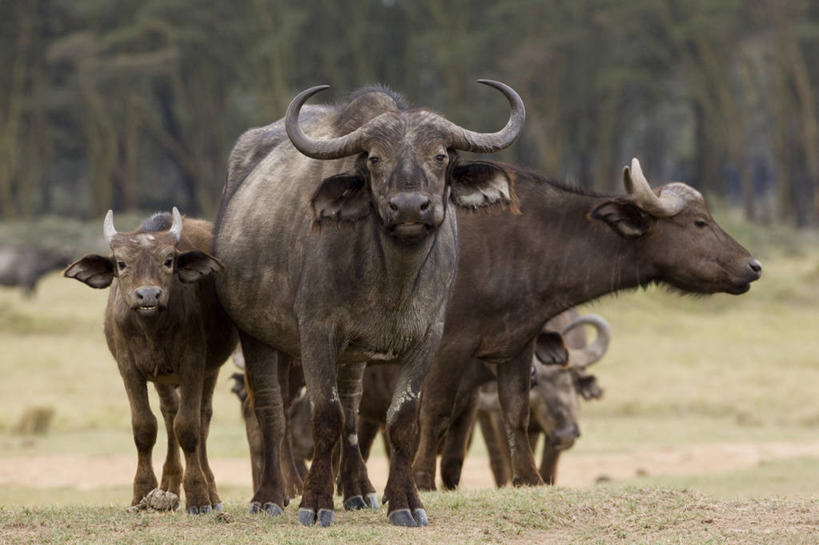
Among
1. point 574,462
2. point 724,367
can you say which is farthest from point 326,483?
point 724,367

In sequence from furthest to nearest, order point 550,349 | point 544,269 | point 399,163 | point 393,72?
point 393,72, point 550,349, point 544,269, point 399,163

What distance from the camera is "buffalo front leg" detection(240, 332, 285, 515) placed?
27.2ft

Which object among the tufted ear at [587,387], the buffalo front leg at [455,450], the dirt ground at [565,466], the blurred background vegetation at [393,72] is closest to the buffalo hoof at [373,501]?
the buffalo front leg at [455,450]

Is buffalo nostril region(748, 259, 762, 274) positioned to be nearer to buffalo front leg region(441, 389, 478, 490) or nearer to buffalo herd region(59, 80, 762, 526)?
buffalo herd region(59, 80, 762, 526)

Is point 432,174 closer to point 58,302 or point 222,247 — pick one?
→ point 222,247

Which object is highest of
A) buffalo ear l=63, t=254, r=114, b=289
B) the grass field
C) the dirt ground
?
buffalo ear l=63, t=254, r=114, b=289

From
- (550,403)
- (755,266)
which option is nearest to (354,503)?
(755,266)

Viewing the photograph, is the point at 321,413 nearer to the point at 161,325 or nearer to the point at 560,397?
the point at 161,325

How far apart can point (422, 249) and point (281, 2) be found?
128ft

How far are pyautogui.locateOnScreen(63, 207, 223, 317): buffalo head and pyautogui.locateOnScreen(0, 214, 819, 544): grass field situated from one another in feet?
4.04

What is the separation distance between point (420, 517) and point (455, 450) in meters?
4.54

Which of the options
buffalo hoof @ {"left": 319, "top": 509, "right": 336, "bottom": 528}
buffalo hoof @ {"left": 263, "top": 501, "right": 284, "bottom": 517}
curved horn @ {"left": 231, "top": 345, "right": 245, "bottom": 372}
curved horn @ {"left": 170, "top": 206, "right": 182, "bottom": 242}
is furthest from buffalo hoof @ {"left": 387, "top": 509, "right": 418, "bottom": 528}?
curved horn @ {"left": 231, "top": 345, "right": 245, "bottom": 372}

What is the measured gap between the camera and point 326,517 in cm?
753

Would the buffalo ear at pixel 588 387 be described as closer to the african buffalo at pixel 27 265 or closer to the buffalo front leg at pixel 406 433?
the buffalo front leg at pixel 406 433
